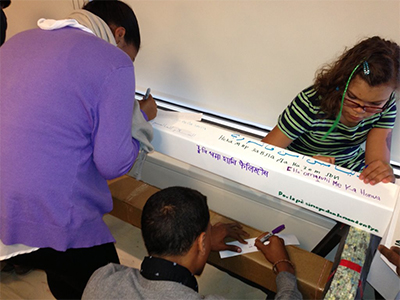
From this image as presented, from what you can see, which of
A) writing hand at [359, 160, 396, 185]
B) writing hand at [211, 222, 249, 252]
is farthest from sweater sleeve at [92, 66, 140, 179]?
writing hand at [359, 160, 396, 185]

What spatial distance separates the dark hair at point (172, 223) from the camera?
649 millimetres

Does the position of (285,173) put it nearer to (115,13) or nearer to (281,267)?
(281,267)

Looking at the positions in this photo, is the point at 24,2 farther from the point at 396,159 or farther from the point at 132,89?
the point at 396,159

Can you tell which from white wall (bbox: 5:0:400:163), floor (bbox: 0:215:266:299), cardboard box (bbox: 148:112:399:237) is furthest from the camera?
floor (bbox: 0:215:266:299)

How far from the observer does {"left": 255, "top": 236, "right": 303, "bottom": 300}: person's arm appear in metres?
0.71

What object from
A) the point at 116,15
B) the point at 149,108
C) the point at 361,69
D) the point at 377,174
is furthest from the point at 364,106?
the point at 116,15

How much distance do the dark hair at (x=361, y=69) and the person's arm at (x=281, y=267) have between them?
1.48 feet

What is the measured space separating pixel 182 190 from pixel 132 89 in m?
0.26

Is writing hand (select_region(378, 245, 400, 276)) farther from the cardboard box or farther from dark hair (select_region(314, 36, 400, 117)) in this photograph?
dark hair (select_region(314, 36, 400, 117))

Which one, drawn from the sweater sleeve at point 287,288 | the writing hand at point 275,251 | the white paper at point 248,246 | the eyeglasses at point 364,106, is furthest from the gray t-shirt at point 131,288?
the eyeglasses at point 364,106

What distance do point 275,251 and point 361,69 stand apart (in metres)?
0.58

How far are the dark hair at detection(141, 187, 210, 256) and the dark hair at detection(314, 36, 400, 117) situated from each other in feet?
1.78

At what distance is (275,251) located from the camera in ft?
2.97

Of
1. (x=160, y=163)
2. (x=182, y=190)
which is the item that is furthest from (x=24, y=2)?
(x=182, y=190)
